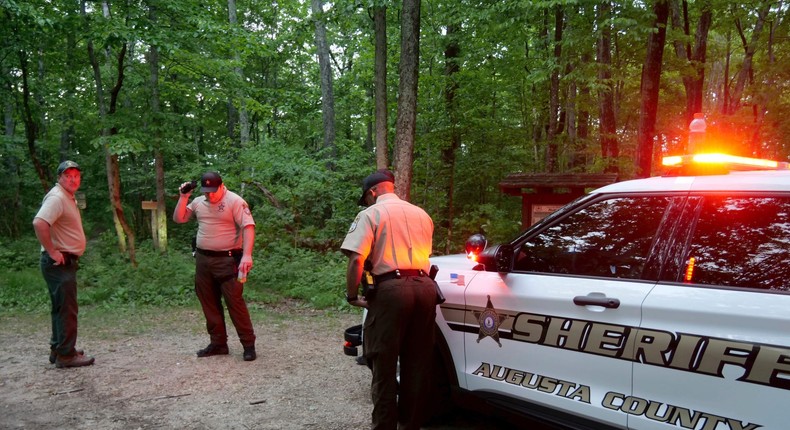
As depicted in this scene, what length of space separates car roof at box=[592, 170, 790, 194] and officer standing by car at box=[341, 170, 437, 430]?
1.20 meters

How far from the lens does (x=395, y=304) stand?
3148mm

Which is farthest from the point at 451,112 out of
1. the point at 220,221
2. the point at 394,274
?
the point at 394,274

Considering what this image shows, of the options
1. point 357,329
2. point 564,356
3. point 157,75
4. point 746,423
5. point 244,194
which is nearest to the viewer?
point 746,423

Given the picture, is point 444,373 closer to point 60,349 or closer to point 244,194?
point 60,349

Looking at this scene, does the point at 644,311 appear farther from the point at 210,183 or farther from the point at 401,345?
the point at 210,183

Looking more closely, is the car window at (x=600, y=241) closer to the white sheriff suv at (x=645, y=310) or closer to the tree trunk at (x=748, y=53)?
the white sheriff suv at (x=645, y=310)

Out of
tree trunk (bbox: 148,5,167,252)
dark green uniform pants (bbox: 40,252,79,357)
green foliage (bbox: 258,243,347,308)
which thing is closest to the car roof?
dark green uniform pants (bbox: 40,252,79,357)

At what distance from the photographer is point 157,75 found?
453 inches

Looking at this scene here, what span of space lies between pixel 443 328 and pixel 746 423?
1.82m

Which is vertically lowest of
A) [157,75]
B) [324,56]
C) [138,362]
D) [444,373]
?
[138,362]

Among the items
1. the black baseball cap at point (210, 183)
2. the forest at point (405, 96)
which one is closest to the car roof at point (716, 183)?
the black baseball cap at point (210, 183)

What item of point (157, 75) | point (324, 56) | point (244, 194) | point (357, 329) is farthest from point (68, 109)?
point (357, 329)

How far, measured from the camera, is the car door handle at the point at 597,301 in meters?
2.60

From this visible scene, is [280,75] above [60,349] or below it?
above
